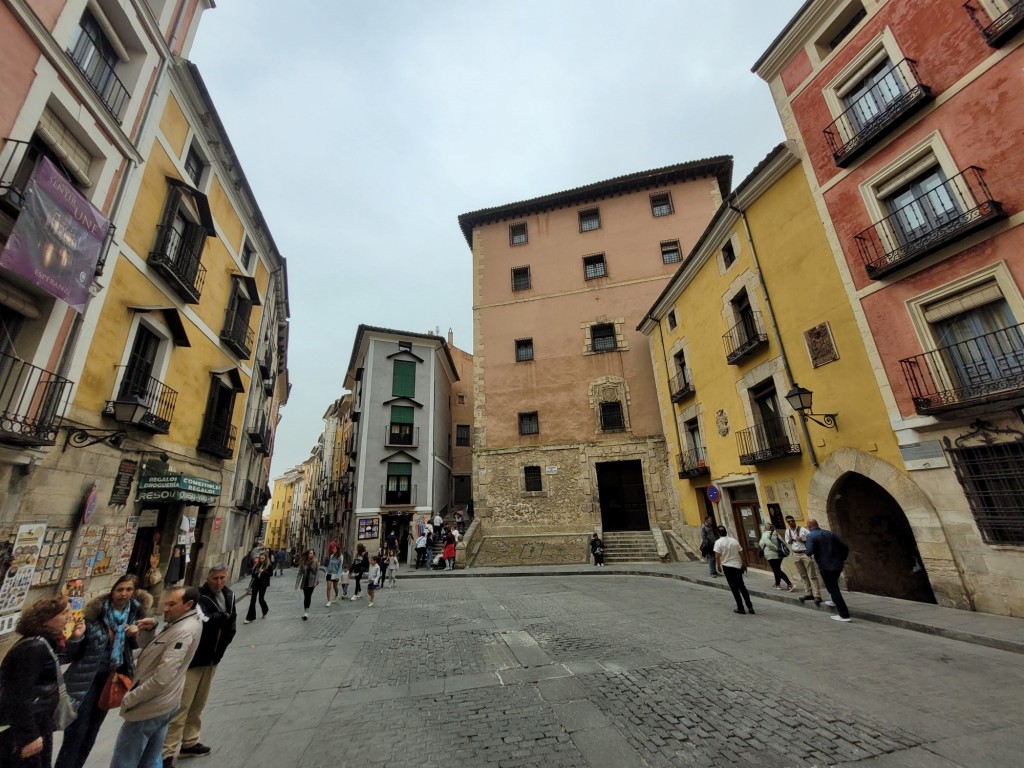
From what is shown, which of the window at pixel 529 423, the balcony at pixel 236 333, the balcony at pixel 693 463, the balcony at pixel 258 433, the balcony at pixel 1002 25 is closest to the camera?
the balcony at pixel 1002 25

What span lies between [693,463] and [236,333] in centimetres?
1655

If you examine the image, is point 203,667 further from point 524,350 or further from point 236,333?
point 524,350

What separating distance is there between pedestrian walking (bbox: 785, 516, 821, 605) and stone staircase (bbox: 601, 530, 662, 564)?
23.9 feet

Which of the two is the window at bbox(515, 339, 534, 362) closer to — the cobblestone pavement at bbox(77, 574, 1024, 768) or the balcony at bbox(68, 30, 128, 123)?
the cobblestone pavement at bbox(77, 574, 1024, 768)

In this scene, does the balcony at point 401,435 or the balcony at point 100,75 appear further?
the balcony at point 401,435

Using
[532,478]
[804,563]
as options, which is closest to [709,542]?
[804,563]

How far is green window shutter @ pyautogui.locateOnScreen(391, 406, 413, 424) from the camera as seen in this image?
80.6 feet

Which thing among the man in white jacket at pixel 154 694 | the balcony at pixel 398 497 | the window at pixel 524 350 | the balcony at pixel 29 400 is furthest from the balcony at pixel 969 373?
the balcony at pixel 398 497

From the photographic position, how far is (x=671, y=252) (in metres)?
22.0

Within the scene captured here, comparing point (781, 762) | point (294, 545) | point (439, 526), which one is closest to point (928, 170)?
point (781, 762)

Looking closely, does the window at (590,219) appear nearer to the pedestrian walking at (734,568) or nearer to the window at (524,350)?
the window at (524,350)

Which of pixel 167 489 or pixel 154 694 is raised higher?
pixel 167 489

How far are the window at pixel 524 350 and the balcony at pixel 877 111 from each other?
14165 millimetres

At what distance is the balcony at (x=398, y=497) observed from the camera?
74.2 ft
